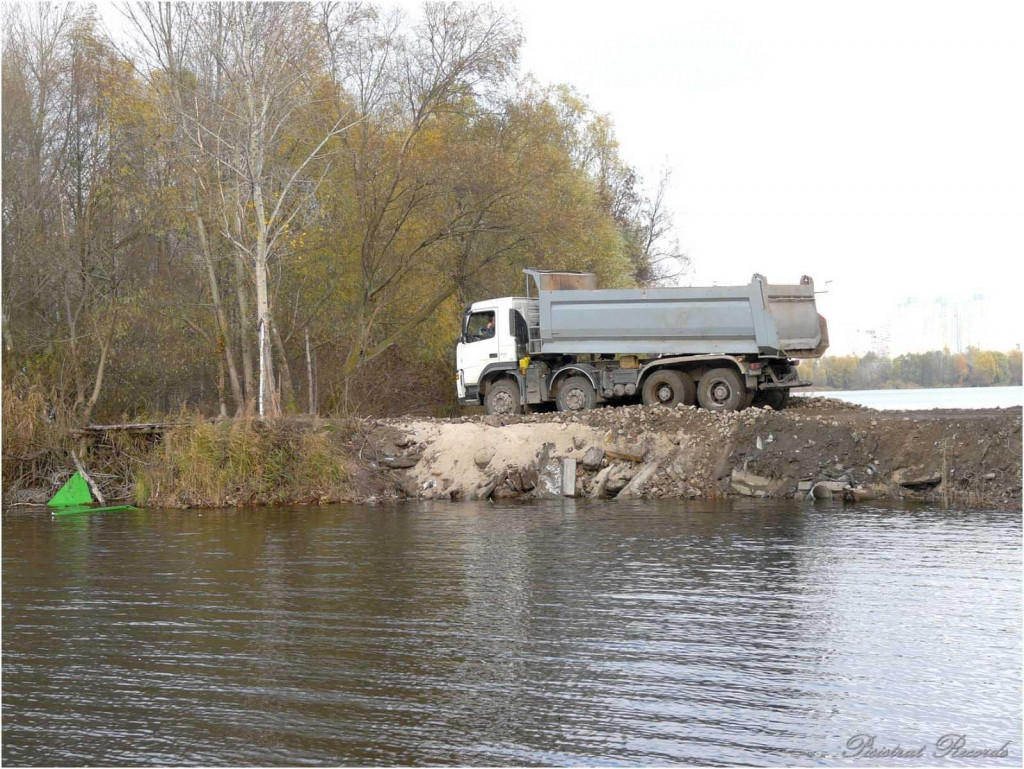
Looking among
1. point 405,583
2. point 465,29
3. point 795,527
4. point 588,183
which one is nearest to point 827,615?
point 405,583

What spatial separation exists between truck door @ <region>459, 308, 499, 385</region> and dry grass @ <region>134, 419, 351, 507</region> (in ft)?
14.7

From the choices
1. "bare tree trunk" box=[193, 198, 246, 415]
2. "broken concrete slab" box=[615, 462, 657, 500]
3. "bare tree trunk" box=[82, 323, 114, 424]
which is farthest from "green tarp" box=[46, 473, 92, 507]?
"broken concrete slab" box=[615, 462, 657, 500]

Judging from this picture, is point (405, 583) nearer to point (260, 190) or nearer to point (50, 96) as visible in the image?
point (260, 190)

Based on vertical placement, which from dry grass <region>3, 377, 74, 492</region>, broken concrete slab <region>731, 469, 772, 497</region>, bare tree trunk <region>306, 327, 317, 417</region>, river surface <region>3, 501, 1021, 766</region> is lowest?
river surface <region>3, 501, 1021, 766</region>

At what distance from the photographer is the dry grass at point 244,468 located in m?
20.0

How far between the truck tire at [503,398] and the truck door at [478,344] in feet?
1.63

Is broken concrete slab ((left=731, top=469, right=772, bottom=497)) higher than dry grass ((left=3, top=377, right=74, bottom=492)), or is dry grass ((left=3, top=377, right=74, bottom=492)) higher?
dry grass ((left=3, top=377, right=74, bottom=492))

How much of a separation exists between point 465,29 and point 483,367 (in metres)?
11.1

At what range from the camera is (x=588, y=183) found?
3884 centimetres

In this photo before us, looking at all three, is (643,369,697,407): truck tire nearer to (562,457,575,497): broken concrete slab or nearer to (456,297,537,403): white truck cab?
(562,457,575,497): broken concrete slab

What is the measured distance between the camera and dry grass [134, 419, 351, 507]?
20.0 meters

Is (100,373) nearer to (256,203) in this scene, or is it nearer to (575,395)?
(256,203)

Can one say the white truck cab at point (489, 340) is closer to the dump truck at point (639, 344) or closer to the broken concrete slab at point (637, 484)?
the dump truck at point (639, 344)

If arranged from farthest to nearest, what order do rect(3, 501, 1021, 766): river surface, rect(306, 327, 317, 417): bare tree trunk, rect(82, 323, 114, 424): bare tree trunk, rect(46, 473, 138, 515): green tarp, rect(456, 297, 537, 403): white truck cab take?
rect(306, 327, 317, 417): bare tree trunk → rect(82, 323, 114, 424): bare tree trunk → rect(456, 297, 537, 403): white truck cab → rect(46, 473, 138, 515): green tarp → rect(3, 501, 1021, 766): river surface
